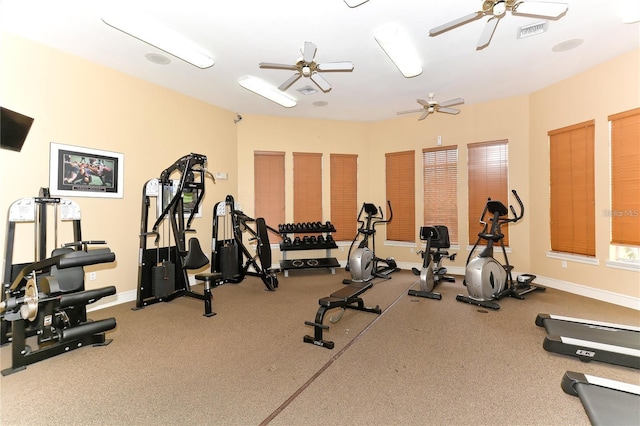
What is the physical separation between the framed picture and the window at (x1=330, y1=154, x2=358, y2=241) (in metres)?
4.29

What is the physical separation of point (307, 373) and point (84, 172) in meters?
4.01

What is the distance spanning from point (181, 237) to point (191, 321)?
127cm

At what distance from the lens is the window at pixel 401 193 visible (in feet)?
22.8

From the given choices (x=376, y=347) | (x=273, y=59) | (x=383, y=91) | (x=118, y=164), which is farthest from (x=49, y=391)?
(x=383, y=91)

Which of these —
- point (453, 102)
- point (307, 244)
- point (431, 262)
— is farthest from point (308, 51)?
point (307, 244)

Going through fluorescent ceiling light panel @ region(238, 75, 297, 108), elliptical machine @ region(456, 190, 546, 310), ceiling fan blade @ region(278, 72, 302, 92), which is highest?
fluorescent ceiling light panel @ region(238, 75, 297, 108)

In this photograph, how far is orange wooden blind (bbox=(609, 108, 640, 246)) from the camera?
4.15 meters

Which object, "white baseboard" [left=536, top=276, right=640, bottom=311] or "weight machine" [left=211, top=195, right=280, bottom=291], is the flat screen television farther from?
"white baseboard" [left=536, top=276, right=640, bottom=311]

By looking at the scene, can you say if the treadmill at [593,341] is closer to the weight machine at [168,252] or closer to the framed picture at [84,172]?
the weight machine at [168,252]

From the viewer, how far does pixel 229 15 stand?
326 cm

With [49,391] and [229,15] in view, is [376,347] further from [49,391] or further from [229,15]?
[229,15]

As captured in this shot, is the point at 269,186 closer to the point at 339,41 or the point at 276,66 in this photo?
the point at 276,66

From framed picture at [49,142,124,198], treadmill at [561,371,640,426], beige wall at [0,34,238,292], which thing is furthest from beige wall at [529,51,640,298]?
framed picture at [49,142,124,198]

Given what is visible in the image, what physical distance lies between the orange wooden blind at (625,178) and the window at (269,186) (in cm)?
572
